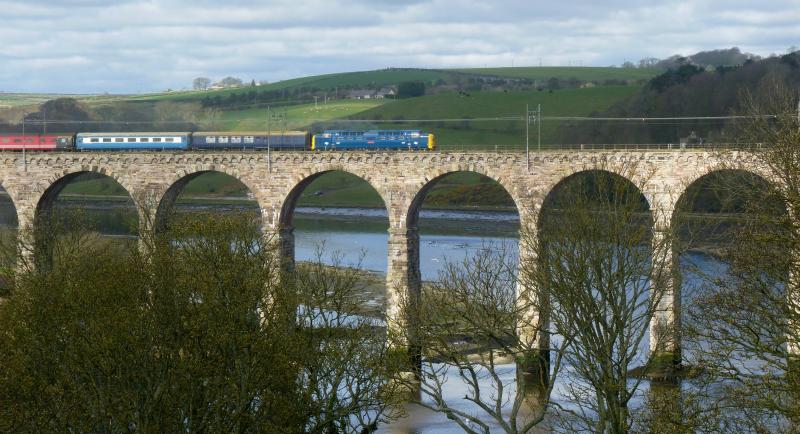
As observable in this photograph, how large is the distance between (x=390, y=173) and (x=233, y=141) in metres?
14.8

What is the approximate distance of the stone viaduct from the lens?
2628 inches

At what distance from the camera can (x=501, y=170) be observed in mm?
71250

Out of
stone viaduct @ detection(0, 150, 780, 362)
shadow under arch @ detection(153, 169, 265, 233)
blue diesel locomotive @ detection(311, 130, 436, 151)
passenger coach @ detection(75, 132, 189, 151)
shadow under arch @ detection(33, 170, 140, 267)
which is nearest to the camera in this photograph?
stone viaduct @ detection(0, 150, 780, 362)

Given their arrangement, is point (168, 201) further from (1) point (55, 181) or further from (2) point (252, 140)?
(1) point (55, 181)

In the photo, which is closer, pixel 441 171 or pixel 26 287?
pixel 26 287

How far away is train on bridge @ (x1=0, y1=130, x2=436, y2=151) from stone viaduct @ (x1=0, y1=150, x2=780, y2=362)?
2.78 metres

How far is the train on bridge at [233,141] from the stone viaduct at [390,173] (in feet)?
9.12

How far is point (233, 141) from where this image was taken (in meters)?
82.8

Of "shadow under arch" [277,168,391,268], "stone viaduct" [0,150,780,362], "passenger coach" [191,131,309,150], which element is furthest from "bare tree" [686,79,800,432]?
"passenger coach" [191,131,309,150]

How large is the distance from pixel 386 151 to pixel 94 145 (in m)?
24.9

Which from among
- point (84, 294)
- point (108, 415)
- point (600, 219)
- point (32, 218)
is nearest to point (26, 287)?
point (84, 294)

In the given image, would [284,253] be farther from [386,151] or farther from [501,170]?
[501,170]

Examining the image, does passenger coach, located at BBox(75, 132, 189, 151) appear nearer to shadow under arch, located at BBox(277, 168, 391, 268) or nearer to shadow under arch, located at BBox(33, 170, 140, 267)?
shadow under arch, located at BBox(33, 170, 140, 267)

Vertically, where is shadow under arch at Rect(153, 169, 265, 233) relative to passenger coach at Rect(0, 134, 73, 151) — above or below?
below
